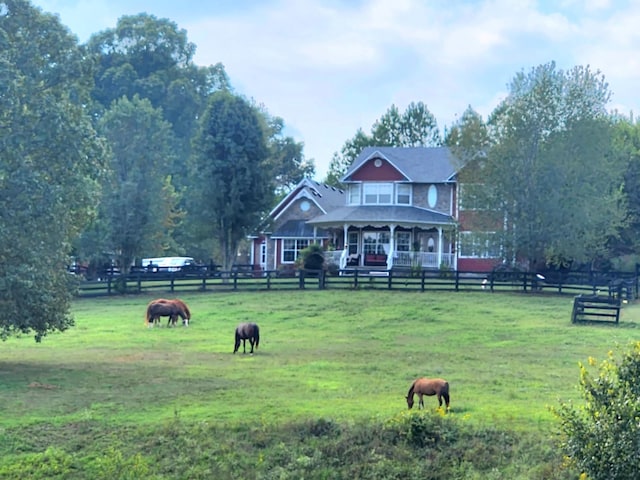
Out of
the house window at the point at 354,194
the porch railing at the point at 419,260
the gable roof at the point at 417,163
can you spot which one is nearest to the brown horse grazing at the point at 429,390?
the porch railing at the point at 419,260

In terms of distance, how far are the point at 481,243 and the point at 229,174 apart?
15.8 m

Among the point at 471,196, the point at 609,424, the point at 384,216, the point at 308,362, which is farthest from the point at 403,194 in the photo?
the point at 609,424

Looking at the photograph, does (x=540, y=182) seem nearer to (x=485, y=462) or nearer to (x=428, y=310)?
(x=428, y=310)

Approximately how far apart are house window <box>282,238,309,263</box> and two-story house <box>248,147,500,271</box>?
6.64 ft

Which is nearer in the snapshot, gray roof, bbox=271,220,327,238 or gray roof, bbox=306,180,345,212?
gray roof, bbox=271,220,327,238

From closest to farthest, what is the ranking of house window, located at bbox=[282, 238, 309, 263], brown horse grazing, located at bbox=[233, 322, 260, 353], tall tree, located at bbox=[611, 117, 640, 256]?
brown horse grazing, located at bbox=[233, 322, 260, 353], tall tree, located at bbox=[611, 117, 640, 256], house window, located at bbox=[282, 238, 309, 263]

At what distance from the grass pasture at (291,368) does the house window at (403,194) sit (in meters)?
15.4

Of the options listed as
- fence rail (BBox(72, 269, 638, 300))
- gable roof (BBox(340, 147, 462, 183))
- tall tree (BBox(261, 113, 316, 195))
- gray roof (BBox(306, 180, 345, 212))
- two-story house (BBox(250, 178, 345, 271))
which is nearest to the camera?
fence rail (BBox(72, 269, 638, 300))

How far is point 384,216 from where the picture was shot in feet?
138

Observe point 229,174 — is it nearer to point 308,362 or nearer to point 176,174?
point 176,174

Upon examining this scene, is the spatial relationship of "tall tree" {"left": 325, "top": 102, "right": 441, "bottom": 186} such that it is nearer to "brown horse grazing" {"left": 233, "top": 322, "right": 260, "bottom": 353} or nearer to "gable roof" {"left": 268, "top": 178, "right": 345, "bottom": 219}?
"gable roof" {"left": 268, "top": 178, "right": 345, "bottom": 219}

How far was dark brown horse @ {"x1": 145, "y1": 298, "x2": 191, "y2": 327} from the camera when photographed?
2519cm

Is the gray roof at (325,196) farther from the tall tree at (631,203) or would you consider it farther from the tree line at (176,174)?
the tall tree at (631,203)

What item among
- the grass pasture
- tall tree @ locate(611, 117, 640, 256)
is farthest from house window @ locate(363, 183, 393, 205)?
the grass pasture
